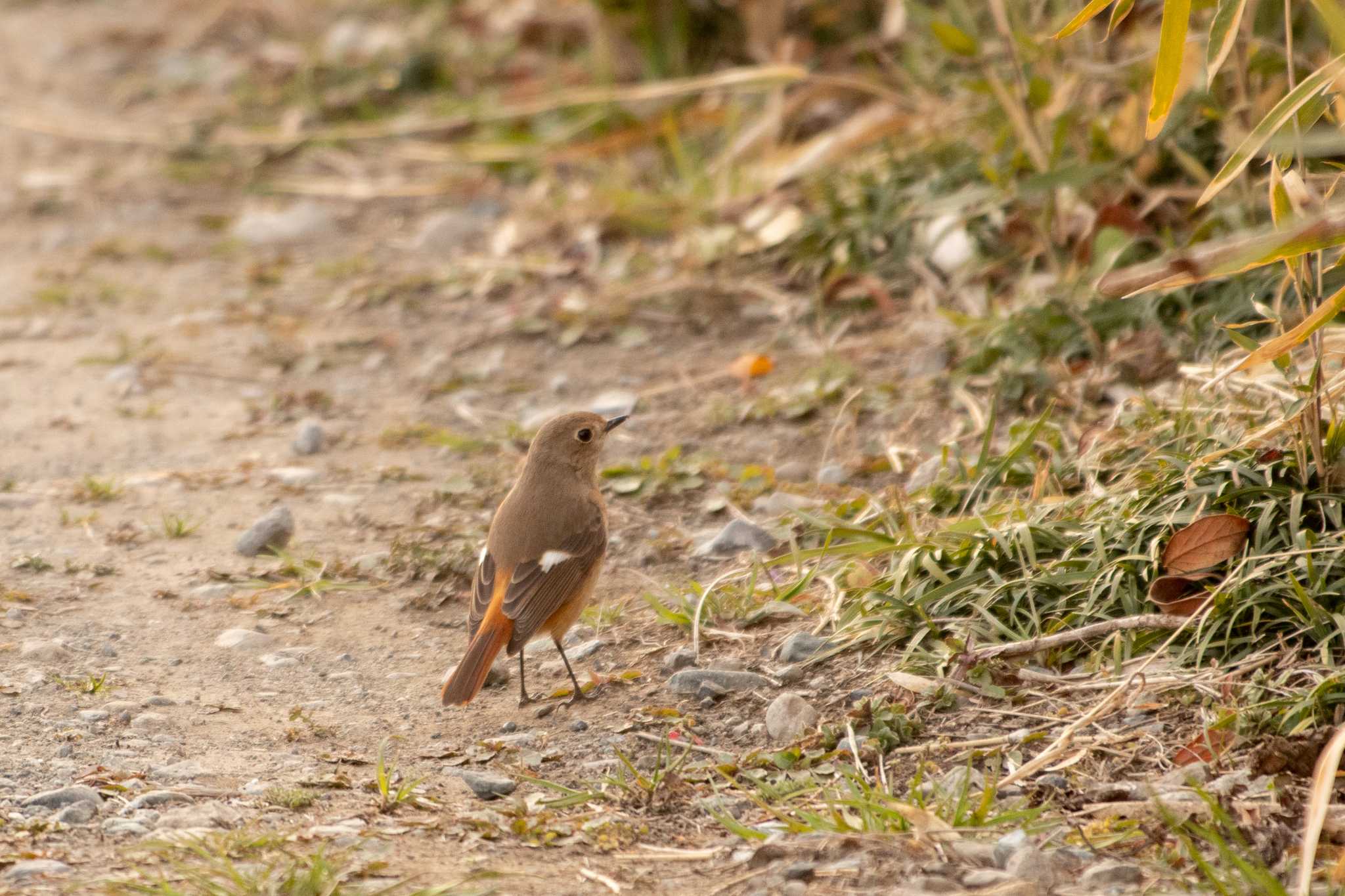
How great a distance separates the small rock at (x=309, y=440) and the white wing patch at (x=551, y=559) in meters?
1.95

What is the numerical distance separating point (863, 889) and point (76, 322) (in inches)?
230

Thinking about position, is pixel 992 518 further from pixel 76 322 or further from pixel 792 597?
pixel 76 322

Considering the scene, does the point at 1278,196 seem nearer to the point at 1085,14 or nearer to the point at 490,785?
the point at 1085,14

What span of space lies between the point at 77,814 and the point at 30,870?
0.29 meters

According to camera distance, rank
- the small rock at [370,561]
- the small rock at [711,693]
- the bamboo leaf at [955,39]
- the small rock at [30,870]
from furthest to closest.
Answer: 1. the bamboo leaf at [955,39]
2. the small rock at [370,561]
3. the small rock at [711,693]
4. the small rock at [30,870]

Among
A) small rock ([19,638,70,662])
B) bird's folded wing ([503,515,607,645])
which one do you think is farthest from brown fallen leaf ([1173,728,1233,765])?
small rock ([19,638,70,662])

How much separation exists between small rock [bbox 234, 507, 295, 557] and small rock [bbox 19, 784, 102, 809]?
1867 mm

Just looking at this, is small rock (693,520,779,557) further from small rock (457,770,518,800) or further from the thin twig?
small rock (457,770,518,800)

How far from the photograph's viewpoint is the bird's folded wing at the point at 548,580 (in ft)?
14.9

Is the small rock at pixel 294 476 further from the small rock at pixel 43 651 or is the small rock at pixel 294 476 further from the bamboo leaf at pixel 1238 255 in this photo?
the bamboo leaf at pixel 1238 255

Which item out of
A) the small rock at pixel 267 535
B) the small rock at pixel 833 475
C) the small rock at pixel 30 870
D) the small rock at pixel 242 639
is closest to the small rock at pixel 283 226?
the small rock at pixel 267 535

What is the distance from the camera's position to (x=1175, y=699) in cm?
381

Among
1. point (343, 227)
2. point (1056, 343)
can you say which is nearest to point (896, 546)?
point (1056, 343)

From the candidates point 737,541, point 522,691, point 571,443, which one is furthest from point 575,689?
point 571,443
